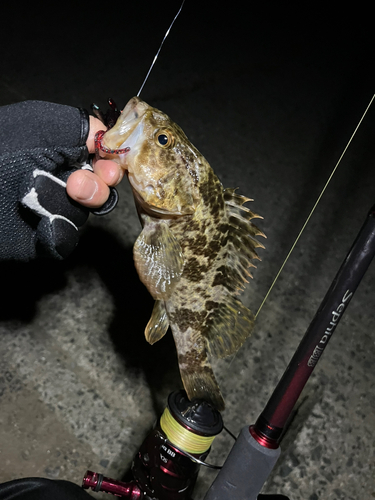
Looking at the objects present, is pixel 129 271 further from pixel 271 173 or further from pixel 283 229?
pixel 271 173

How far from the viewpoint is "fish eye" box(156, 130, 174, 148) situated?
112 cm

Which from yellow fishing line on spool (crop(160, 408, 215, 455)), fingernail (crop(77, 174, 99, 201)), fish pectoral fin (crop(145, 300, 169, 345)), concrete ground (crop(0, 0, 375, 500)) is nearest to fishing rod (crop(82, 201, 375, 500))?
yellow fishing line on spool (crop(160, 408, 215, 455))

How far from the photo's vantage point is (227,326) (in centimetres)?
123

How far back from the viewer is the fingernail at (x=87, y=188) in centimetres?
103

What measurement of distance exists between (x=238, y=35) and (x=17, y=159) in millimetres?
2935

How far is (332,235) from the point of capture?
7.62 ft

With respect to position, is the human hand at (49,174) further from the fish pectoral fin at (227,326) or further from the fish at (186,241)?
the fish pectoral fin at (227,326)

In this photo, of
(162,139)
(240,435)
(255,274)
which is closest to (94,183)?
(162,139)

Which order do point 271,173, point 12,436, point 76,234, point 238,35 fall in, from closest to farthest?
point 76,234 → point 12,436 → point 271,173 → point 238,35

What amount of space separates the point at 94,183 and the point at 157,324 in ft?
1.50

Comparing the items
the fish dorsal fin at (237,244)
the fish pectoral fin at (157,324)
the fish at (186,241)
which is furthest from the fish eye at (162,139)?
the fish pectoral fin at (157,324)

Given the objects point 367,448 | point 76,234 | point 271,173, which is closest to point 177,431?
point 76,234

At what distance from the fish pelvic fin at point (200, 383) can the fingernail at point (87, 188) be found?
0.56 meters

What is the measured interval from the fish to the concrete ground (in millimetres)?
582
